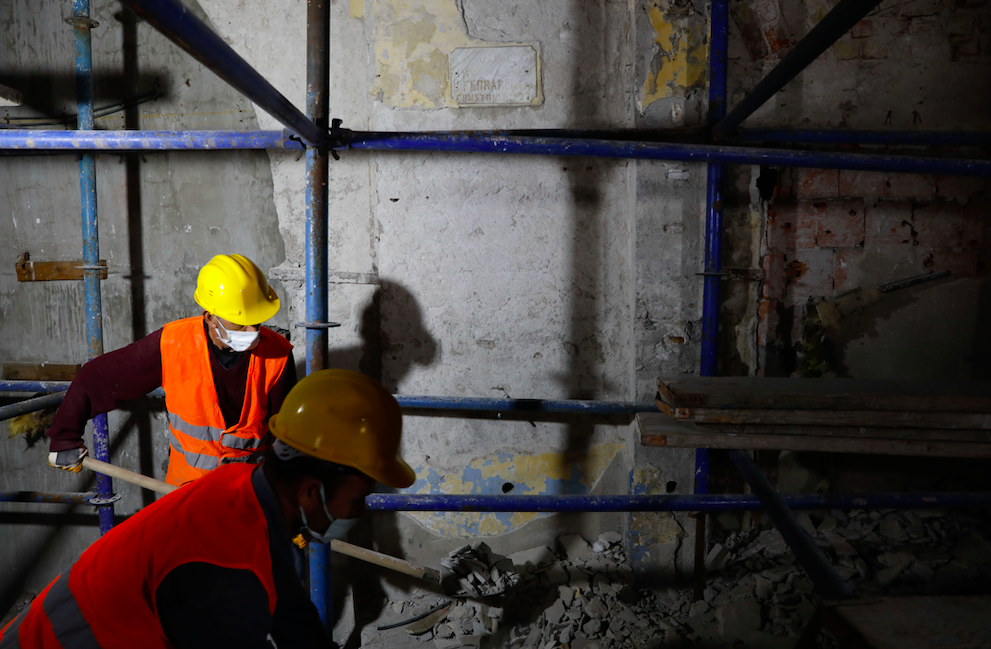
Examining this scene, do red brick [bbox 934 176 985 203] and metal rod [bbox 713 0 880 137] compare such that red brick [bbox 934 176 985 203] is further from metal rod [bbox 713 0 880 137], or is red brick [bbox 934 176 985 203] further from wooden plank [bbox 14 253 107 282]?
wooden plank [bbox 14 253 107 282]

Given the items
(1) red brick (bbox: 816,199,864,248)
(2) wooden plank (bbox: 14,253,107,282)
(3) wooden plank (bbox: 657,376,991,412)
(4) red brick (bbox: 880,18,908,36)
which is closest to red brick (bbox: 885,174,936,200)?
(1) red brick (bbox: 816,199,864,248)

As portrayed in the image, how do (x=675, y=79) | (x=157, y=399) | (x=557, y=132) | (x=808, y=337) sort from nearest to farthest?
(x=557, y=132) → (x=675, y=79) → (x=808, y=337) → (x=157, y=399)

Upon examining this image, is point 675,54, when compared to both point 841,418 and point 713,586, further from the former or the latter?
point 713,586

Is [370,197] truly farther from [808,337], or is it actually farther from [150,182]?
[808,337]

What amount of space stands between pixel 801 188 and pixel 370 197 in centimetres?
236

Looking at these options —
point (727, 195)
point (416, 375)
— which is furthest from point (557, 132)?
point (416, 375)

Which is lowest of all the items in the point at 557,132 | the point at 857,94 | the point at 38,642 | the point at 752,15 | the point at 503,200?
the point at 38,642

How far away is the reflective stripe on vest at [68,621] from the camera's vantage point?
1006 millimetres

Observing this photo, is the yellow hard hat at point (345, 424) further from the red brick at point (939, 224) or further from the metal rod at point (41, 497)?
the red brick at point (939, 224)

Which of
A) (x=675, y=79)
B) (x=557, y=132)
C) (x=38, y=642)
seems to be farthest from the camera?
(x=675, y=79)

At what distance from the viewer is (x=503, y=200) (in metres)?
2.80

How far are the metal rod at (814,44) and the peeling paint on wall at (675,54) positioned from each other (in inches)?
26.7

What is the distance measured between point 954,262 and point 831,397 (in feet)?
6.43

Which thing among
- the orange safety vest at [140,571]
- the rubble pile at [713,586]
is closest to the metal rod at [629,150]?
the orange safety vest at [140,571]
